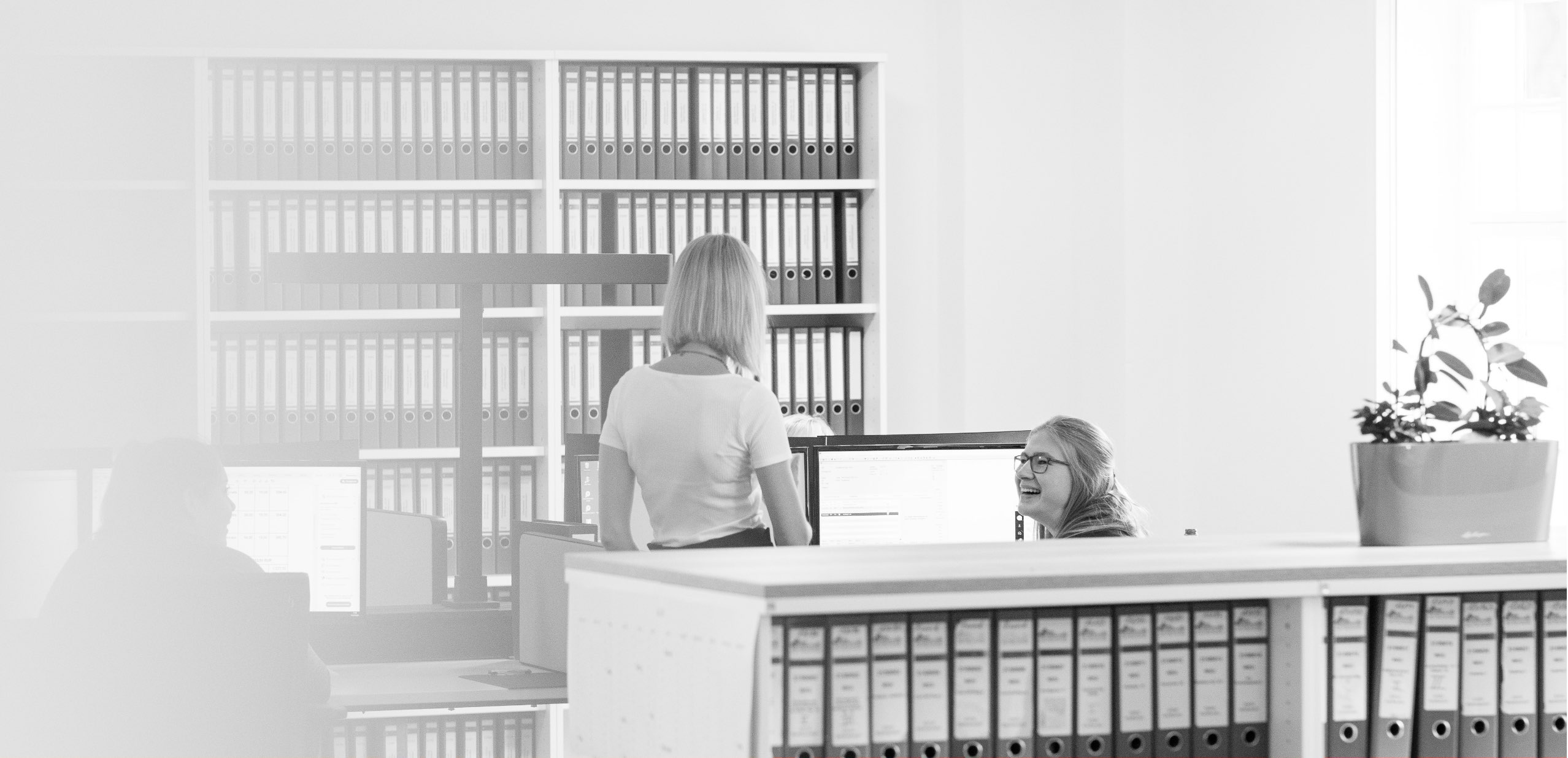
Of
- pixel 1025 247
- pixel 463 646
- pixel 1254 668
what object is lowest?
pixel 463 646

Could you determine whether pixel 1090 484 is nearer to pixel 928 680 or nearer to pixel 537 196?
pixel 928 680

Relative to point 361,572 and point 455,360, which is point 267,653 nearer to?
point 361,572

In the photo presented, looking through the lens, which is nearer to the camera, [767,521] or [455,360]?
[767,521]

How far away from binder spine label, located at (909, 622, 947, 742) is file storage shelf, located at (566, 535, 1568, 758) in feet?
0.08

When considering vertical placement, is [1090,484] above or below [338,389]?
below

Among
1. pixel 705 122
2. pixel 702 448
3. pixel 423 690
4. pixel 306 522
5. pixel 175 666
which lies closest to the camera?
pixel 175 666

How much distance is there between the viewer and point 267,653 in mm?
2131

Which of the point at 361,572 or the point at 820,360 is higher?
the point at 820,360

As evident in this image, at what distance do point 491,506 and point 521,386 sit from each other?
12.6 inches

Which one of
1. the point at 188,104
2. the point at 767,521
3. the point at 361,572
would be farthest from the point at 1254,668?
the point at 188,104

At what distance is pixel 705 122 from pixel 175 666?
237cm

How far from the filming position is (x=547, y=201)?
401cm

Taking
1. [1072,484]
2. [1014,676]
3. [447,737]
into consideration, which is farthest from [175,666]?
[447,737]

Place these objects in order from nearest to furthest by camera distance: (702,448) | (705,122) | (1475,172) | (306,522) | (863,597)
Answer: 1. (863,597)
2. (702,448)
3. (306,522)
4. (1475,172)
5. (705,122)
